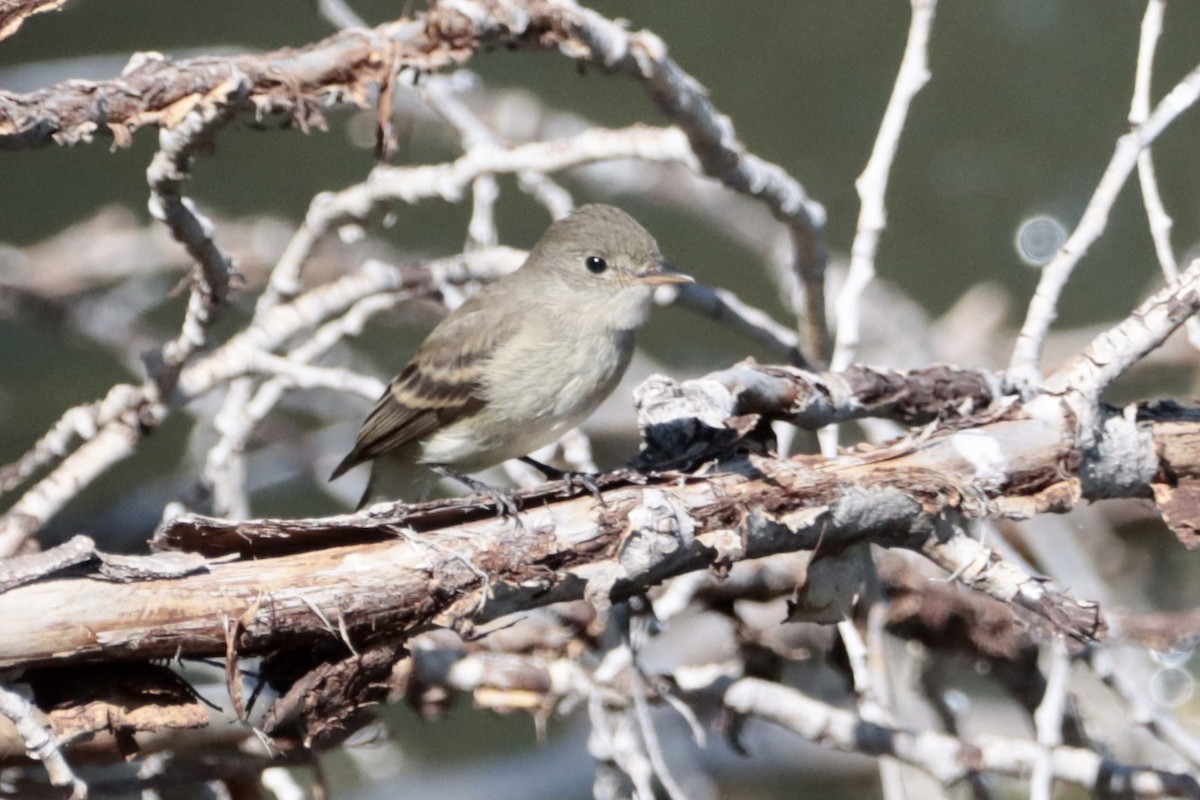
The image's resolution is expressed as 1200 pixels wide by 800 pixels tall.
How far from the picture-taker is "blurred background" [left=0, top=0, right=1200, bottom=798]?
280 inches

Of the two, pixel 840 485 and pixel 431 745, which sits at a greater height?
pixel 431 745

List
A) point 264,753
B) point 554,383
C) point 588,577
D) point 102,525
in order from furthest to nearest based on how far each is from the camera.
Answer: point 102,525, point 554,383, point 264,753, point 588,577

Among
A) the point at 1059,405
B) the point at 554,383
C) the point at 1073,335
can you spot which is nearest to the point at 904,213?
the point at 1073,335

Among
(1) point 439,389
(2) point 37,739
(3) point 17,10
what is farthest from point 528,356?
(2) point 37,739

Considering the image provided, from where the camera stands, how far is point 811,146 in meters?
7.43

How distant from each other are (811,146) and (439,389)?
144 inches

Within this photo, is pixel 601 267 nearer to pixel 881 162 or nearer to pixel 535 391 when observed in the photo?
pixel 535 391

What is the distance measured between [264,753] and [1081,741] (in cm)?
197

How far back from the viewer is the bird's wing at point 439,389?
4.24 meters

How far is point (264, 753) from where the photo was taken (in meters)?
3.31

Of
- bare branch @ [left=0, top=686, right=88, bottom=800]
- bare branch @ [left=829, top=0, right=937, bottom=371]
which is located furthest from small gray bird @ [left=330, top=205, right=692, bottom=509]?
bare branch @ [left=0, top=686, right=88, bottom=800]

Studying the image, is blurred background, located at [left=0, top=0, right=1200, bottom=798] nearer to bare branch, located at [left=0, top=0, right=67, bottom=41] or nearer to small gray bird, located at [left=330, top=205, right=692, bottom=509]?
small gray bird, located at [left=330, top=205, right=692, bottom=509]

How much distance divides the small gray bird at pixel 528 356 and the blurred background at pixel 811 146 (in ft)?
8.32

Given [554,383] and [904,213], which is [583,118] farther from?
[554,383]
